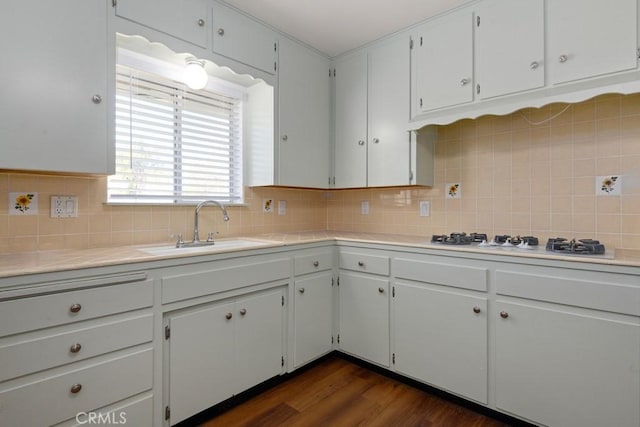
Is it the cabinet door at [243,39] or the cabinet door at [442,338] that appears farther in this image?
the cabinet door at [243,39]

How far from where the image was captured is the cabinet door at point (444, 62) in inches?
85.7

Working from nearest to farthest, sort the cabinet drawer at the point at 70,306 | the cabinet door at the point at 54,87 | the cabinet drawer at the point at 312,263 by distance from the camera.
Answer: the cabinet drawer at the point at 70,306
the cabinet door at the point at 54,87
the cabinet drawer at the point at 312,263

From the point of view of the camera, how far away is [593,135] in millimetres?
2016

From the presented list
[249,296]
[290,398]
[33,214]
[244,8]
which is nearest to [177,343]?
[249,296]

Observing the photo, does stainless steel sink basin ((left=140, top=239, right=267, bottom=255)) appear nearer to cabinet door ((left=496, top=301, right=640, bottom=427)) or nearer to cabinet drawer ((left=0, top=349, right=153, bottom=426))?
cabinet drawer ((left=0, top=349, right=153, bottom=426))

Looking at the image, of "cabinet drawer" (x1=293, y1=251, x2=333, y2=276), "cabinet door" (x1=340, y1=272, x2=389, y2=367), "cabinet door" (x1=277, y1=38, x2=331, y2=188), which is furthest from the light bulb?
"cabinet door" (x1=340, y1=272, x2=389, y2=367)

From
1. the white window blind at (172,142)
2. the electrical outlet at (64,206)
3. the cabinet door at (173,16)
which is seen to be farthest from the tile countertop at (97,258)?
the cabinet door at (173,16)

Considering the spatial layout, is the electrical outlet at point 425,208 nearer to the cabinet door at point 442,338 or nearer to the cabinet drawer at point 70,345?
the cabinet door at point 442,338

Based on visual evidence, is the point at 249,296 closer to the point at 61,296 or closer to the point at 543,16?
the point at 61,296

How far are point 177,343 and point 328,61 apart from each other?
8.27ft

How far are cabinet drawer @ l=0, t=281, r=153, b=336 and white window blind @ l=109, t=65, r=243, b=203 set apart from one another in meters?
0.79

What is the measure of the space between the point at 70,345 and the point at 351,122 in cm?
238

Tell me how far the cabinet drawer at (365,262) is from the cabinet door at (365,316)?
2.0 inches

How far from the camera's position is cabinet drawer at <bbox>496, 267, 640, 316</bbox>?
1481 mm
